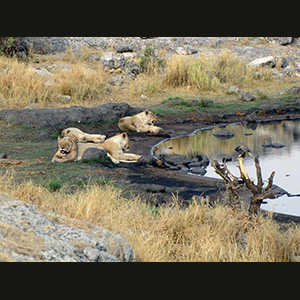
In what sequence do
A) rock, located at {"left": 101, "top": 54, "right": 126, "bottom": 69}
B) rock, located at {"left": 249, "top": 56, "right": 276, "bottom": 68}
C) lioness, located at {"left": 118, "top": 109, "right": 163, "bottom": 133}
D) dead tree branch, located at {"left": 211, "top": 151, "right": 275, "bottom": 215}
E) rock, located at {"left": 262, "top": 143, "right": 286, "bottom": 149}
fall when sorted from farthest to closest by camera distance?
rock, located at {"left": 249, "top": 56, "right": 276, "bottom": 68} < rock, located at {"left": 101, "top": 54, "right": 126, "bottom": 69} < lioness, located at {"left": 118, "top": 109, "right": 163, "bottom": 133} < rock, located at {"left": 262, "top": 143, "right": 286, "bottom": 149} < dead tree branch, located at {"left": 211, "top": 151, "right": 275, "bottom": 215}

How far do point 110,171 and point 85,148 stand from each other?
3.37 ft

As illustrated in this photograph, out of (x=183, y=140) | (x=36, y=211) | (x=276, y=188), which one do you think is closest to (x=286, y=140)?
(x=183, y=140)

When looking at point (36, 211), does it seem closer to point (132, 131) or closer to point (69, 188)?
point (69, 188)

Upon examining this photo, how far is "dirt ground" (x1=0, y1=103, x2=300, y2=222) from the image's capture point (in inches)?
349

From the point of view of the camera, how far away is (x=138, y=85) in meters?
19.6

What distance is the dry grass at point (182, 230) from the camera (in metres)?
5.79

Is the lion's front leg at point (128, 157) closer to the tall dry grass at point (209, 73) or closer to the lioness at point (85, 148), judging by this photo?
the lioness at point (85, 148)

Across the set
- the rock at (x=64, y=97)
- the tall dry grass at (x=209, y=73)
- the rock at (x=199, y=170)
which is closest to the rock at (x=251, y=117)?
the tall dry grass at (x=209, y=73)

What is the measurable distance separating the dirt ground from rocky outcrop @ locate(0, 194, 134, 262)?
1982mm

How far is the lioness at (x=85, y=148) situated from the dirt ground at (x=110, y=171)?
0.69ft

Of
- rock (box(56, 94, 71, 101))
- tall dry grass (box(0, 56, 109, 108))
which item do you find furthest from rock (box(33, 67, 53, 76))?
rock (box(56, 94, 71, 101))

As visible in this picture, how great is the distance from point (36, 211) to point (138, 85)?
47.1 ft

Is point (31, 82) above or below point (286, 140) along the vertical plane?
above

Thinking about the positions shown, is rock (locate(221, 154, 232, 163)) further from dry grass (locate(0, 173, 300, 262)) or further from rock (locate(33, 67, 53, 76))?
rock (locate(33, 67, 53, 76))
